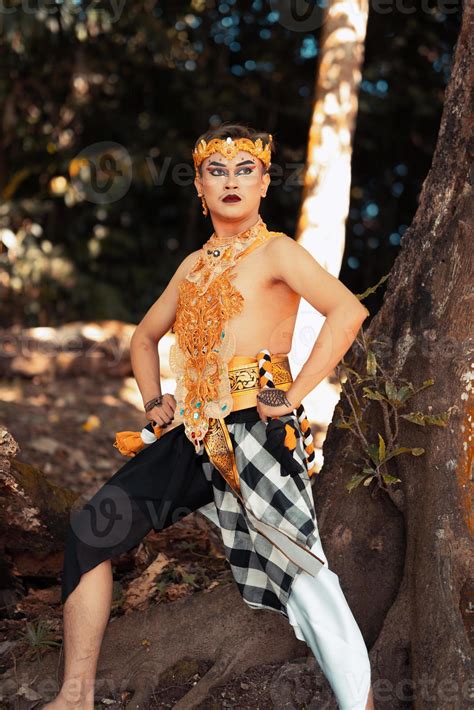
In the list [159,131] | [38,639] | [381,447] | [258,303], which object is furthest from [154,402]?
[159,131]

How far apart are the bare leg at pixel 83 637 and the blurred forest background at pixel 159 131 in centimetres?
630

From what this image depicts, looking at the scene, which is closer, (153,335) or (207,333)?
(207,333)

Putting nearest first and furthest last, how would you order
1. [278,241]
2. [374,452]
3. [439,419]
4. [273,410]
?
[273,410] → [278,241] → [439,419] → [374,452]

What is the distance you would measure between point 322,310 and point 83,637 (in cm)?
112

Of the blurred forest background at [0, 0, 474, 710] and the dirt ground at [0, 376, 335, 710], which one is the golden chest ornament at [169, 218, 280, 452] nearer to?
the blurred forest background at [0, 0, 474, 710]

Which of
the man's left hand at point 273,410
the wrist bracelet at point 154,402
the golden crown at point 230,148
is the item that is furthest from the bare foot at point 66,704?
the golden crown at point 230,148

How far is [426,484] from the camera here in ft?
7.93

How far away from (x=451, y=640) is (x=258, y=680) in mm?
639

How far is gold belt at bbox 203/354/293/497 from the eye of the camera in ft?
7.34

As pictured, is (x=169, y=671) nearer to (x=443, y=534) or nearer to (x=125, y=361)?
(x=443, y=534)

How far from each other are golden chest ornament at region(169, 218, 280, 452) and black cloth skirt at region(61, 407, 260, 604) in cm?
8

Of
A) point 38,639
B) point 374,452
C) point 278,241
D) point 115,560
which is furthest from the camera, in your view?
point 115,560

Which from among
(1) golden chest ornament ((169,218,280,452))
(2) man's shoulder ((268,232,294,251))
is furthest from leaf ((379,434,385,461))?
(2) man's shoulder ((268,232,294,251))

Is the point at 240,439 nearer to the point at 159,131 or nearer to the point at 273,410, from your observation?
the point at 273,410
